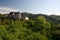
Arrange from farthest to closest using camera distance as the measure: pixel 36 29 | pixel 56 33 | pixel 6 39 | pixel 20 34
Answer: pixel 36 29
pixel 56 33
pixel 20 34
pixel 6 39

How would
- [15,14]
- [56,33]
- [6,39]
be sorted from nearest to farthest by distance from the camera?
[6,39] < [56,33] < [15,14]

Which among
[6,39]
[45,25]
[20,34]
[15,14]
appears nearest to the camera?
→ [6,39]

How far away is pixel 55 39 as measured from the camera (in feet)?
63.6

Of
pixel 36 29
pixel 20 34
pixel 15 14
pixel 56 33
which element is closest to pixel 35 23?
pixel 36 29

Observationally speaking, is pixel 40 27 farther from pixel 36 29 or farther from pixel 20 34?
pixel 20 34

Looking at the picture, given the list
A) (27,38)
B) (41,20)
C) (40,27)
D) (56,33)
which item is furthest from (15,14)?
(27,38)

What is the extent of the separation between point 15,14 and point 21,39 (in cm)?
2207

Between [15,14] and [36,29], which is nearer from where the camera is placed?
[36,29]

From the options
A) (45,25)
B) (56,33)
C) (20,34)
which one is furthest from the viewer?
(45,25)

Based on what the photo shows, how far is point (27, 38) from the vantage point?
16.5m

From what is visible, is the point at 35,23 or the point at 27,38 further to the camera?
the point at 35,23

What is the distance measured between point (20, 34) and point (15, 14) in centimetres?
2004

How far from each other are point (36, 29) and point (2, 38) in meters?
7.88

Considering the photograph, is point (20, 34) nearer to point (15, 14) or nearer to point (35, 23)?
point (35, 23)
